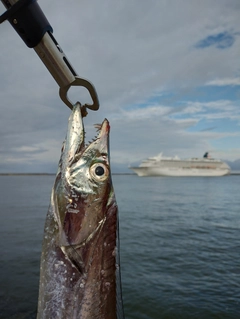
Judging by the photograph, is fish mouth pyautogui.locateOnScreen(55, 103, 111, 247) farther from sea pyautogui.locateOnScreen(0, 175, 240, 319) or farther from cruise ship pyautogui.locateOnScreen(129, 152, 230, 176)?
cruise ship pyautogui.locateOnScreen(129, 152, 230, 176)

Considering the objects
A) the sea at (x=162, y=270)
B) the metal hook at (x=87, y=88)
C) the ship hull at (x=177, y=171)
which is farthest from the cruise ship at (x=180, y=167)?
the metal hook at (x=87, y=88)

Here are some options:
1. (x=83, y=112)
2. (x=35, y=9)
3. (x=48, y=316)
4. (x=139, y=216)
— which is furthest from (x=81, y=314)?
(x=139, y=216)

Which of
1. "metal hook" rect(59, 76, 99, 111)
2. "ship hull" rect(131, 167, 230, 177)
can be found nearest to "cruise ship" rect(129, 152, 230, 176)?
"ship hull" rect(131, 167, 230, 177)

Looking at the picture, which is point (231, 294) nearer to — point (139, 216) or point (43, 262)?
point (43, 262)

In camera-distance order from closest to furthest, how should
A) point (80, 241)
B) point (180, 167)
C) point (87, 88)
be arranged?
1. point (80, 241)
2. point (87, 88)
3. point (180, 167)

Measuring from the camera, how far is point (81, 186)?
208 centimetres

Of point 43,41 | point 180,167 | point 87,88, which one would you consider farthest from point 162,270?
point 180,167

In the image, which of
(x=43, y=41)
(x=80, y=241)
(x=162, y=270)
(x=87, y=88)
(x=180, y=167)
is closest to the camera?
(x=80, y=241)

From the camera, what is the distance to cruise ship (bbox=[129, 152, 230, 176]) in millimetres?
115000

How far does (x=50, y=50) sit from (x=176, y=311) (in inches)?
304

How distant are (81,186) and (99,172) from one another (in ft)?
0.50

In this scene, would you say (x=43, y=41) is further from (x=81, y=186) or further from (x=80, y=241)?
(x=80, y=241)

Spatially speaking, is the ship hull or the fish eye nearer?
the fish eye

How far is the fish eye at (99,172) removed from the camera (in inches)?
83.0
